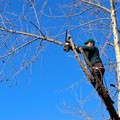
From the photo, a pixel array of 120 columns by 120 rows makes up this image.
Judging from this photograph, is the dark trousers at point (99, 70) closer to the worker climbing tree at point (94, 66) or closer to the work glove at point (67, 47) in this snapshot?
the worker climbing tree at point (94, 66)

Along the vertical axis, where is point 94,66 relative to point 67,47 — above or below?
below

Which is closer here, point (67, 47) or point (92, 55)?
point (67, 47)

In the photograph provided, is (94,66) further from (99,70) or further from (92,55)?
(92,55)

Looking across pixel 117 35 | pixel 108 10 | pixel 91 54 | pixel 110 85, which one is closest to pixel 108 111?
pixel 110 85

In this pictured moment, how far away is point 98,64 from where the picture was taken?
7.90 meters

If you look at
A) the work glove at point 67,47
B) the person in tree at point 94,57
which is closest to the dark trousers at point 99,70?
the person in tree at point 94,57

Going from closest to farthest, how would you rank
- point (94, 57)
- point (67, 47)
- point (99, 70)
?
point (67, 47) → point (99, 70) → point (94, 57)

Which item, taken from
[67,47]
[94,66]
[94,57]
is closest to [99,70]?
[94,66]

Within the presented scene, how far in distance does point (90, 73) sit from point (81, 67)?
0.79 feet

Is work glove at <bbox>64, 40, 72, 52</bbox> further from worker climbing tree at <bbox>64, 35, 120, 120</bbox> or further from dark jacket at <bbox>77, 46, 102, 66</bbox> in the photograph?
dark jacket at <bbox>77, 46, 102, 66</bbox>

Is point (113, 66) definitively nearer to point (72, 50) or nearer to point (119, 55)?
point (119, 55)

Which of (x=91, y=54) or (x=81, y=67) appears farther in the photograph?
(x=91, y=54)

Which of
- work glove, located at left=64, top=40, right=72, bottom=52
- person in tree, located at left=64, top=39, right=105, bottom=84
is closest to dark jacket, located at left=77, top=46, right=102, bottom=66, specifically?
person in tree, located at left=64, top=39, right=105, bottom=84

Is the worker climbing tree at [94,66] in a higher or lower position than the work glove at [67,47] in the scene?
lower
